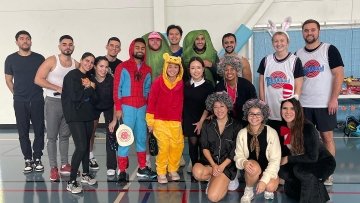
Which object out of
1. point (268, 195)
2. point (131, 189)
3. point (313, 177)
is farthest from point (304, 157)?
point (131, 189)

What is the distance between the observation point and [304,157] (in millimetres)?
3025

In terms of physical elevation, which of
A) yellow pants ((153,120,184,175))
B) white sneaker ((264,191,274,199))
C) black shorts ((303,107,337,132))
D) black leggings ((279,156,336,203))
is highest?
black shorts ((303,107,337,132))

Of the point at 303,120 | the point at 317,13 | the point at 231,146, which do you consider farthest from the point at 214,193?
the point at 317,13

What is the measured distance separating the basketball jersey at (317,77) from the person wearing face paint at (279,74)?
0.57ft

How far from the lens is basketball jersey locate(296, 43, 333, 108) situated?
3.44 meters

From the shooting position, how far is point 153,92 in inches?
144

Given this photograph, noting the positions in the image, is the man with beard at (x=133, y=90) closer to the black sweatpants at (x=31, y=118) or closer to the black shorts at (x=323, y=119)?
the black sweatpants at (x=31, y=118)

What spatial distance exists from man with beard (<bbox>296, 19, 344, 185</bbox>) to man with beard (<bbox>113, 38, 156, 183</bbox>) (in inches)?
69.0

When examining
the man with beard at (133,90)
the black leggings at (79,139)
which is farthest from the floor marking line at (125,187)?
the black leggings at (79,139)

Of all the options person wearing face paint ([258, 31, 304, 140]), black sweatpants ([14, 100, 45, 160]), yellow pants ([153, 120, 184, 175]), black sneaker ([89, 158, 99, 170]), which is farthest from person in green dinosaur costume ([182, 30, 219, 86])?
black sweatpants ([14, 100, 45, 160])

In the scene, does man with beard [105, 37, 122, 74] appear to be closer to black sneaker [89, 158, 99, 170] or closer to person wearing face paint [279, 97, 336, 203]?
black sneaker [89, 158, 99, 170]

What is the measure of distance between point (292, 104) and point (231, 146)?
742 millimetres

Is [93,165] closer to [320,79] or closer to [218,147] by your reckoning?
[218,147]

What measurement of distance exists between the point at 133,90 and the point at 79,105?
2.06 ft
